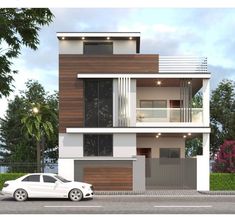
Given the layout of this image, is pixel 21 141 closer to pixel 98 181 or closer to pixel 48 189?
pixel 98 181

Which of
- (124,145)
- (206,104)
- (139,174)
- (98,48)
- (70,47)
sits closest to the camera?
(139,174)

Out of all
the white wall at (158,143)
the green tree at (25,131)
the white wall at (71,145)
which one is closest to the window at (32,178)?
the white wall at (71,145)

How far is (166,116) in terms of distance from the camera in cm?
2952

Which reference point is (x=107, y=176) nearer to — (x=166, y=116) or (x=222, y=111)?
(x=166, y=116)

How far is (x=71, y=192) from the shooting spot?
2139cm

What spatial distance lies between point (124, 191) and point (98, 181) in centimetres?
194

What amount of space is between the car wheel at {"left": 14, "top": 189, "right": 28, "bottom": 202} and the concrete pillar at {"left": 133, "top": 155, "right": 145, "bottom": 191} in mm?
8237

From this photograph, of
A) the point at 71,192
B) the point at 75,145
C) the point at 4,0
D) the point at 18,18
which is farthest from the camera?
the point at 75,145

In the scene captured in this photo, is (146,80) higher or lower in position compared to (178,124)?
higher

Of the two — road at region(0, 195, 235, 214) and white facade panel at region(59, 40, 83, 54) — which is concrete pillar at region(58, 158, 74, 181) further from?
white facade panel at region(59, 40, 83, 54)

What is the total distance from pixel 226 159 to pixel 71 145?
9950mm

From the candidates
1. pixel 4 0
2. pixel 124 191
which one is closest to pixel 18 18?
pixel 4 0

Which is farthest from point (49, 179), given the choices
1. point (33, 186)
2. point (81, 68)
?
point (81, 68)

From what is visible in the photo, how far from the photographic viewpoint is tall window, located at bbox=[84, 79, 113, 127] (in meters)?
29.4
